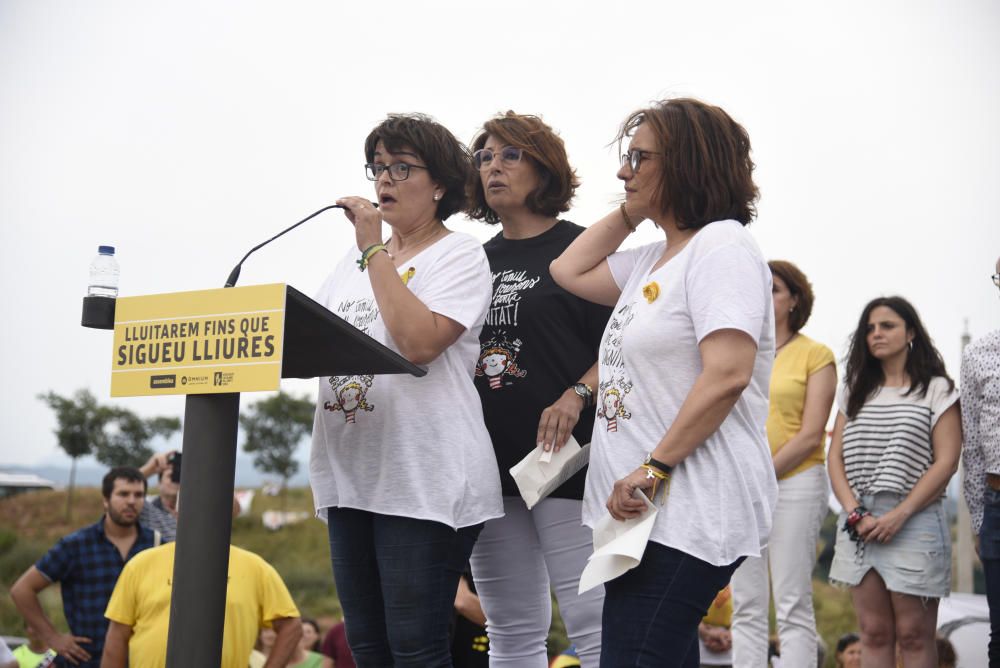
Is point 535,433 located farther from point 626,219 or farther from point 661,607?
point 661,607

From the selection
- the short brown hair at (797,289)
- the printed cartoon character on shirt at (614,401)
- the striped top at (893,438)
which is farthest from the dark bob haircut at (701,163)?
the short brown hair at (797,289)

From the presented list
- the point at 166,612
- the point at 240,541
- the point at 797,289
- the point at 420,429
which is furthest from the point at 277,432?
the point at 420,429

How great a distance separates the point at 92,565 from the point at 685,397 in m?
4.31

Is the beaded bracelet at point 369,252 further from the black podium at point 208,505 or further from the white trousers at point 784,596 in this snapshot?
the white trousers at point 784,596

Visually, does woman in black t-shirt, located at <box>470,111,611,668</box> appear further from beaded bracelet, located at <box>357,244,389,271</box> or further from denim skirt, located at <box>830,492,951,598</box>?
denim skirt, located at <box>830,492,951,598</box>

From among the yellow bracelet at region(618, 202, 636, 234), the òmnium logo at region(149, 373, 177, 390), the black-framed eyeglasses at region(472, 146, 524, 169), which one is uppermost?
the black-framed eyeglasses at region(472, 146, 524, 169)

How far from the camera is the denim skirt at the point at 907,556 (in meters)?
3.53

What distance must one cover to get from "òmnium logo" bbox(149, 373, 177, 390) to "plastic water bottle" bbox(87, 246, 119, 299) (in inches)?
10.7

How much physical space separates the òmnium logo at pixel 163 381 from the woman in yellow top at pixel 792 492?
2.48m

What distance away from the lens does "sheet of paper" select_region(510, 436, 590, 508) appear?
7.43ft

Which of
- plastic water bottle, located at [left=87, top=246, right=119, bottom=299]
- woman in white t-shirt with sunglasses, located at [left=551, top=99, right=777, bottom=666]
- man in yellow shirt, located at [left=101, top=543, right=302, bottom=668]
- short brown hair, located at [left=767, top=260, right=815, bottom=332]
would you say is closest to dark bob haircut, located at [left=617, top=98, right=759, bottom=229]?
woman in white t-shirt with sunglasses, located at [left=551, top=99, right=777, bottom=666]

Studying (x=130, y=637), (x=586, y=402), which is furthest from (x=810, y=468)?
(x=130, y=637)

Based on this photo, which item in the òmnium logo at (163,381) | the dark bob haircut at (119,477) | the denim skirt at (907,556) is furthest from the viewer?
the dark bob haircut at (119,477)

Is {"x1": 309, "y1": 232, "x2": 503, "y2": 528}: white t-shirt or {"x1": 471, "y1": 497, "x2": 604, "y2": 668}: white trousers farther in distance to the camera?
{"x1": 471, "y1": 497, "x2": 604, "y2": 668}: white trousers
